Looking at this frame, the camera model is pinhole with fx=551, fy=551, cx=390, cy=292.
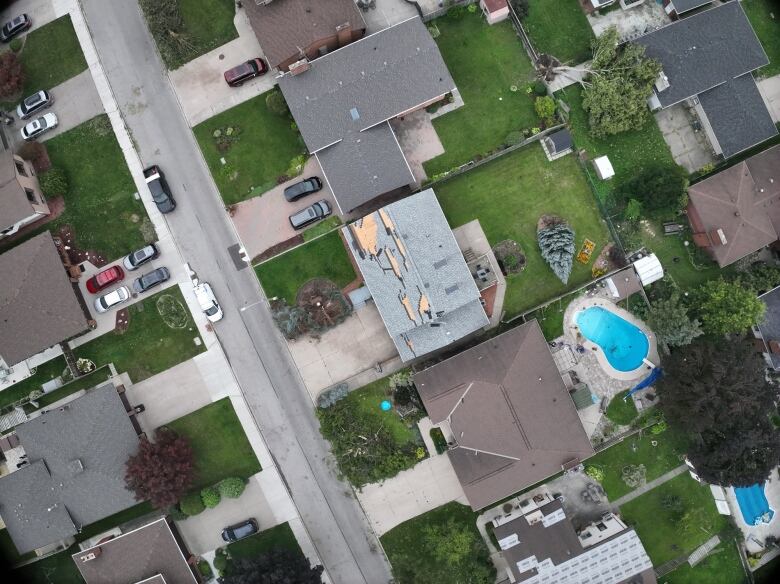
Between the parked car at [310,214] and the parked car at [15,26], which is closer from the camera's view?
the parked car at [310,214]

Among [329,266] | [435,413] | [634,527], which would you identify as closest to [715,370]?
[634,527]

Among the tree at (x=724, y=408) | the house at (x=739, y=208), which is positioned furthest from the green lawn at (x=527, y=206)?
the tree at (x=724, y=408)

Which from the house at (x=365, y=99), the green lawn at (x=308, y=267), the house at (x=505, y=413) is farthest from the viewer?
the green lawn at (x=308, y=267)

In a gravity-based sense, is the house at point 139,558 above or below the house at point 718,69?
below

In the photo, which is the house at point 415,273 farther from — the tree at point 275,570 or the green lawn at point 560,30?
the tree at point 275,570

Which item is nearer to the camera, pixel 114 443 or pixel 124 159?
pixel 114 443

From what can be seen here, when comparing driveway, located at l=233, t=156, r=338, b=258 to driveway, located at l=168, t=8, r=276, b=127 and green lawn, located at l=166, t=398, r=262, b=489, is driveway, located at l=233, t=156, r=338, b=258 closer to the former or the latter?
driveway, located at l=168, t=8, r=276, b=127

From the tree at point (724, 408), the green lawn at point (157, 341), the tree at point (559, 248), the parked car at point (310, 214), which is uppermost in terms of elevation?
the parked car at point (310, 214)

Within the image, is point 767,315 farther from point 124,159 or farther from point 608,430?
point 124,159
